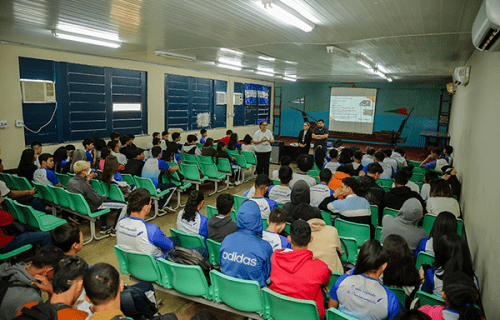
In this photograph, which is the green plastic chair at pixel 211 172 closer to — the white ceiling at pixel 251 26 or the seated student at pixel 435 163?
the white ceiling at pixel 251 26

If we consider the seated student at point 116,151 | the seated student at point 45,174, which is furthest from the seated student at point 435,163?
the seated student at point 45,174

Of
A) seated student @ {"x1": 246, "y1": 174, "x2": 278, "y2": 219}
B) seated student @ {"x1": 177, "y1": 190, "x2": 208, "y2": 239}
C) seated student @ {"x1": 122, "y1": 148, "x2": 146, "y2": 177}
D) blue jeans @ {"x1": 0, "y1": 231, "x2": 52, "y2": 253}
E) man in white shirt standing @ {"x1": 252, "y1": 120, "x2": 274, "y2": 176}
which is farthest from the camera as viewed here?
man in white shirt standing @ {"x1": 252, "y1": 120, "x2": 274, "y2": 176}

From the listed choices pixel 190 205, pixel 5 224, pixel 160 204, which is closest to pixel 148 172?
pixel 160 204

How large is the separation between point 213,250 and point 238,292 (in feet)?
2.54

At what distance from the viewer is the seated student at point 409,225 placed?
2.95 m

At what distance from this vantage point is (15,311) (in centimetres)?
192

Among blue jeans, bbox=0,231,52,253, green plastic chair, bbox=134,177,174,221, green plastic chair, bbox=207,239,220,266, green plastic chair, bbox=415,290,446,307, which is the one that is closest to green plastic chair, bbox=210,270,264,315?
green plastic chair, bbox=207,239,220,266

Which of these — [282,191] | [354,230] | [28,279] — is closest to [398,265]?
[354,230]

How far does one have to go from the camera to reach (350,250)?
3275 mm

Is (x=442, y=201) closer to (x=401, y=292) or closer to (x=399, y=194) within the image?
(x=399, y=194)

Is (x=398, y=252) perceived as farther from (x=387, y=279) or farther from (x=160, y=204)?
(x=160, y=204)

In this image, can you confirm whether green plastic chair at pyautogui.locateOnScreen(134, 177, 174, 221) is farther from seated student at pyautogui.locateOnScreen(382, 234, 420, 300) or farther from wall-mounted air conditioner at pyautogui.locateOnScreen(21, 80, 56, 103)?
seated student at pyautogui.locateOnScreen(382, 234, 420, 300)

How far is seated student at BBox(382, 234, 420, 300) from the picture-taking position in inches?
85.7

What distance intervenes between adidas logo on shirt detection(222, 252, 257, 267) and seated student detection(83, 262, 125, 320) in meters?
0.94
